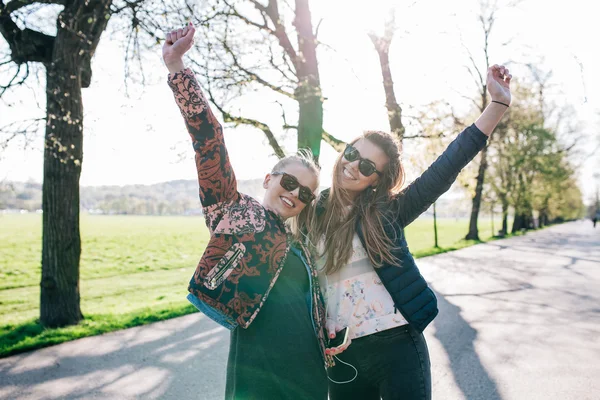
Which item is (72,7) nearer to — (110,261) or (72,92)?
(72,92)

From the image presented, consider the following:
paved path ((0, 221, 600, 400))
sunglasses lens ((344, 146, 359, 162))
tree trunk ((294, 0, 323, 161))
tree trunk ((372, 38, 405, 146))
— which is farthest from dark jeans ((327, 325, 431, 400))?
tree trunk ((372, 38, 405, 146))

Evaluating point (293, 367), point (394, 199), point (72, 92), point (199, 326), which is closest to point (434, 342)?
point (199, 326)

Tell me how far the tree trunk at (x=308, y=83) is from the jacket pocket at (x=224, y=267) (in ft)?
21.8

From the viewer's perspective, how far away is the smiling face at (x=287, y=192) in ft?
6.01

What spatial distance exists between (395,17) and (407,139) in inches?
119

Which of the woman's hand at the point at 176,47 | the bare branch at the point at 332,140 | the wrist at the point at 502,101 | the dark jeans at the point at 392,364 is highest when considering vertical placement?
the bare branch at the point at 332,140

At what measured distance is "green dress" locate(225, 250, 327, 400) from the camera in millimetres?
1552

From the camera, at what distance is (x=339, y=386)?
1950 millimetres

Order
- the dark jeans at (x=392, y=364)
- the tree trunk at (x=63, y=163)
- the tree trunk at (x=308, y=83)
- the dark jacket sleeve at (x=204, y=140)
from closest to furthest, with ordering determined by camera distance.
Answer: the dark jacket sleeve at (x=204, y=140) → the dark jeans at (x=392, y=364) → the tree trunk at (x=63, y=163) → the tree trunk at (x=308, y=83)

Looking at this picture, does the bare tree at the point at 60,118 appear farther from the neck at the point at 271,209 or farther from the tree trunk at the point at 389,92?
the tree trunk at the point at 389,92

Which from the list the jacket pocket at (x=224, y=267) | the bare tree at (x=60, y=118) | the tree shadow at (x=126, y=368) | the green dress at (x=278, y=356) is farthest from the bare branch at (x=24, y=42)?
the green dress at (x=278, y=356)

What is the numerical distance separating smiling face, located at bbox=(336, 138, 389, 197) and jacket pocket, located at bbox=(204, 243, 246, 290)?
2.61ft

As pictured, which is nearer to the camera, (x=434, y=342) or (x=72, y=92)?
(x=434, y=342)

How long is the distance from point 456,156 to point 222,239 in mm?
1155
